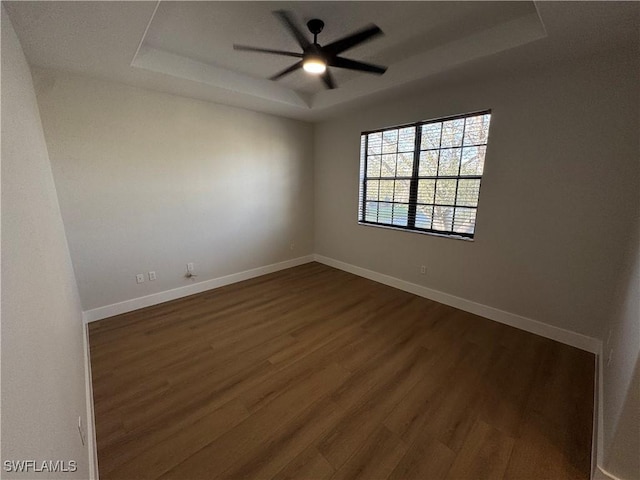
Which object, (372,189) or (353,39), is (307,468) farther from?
(372,189)

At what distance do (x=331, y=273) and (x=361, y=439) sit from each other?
9.15ft

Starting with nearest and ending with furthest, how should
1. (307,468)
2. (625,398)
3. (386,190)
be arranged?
1. (625,398)
2. (307,468)
3. (386,190)

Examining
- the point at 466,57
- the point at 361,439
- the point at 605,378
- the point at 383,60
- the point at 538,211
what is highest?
the point at 383,60

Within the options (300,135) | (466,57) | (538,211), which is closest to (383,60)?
(466,57)

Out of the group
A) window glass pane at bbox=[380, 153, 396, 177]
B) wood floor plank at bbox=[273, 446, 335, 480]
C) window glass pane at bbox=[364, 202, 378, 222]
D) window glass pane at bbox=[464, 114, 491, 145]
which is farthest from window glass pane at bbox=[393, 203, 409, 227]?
wood floor plank at bbox=[273, 446, 335, 480]

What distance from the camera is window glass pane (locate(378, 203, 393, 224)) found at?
11.9ft

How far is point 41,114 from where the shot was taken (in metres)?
2.27

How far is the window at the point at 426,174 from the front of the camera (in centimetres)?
280

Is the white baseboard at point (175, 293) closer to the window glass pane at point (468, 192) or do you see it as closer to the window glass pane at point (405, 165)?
the window glass pane at point (405, 165)

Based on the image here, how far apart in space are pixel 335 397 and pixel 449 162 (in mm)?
2671

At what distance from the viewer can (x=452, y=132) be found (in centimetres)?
288

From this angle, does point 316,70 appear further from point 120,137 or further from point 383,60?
point 120,137

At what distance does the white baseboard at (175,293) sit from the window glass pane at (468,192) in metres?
2.78

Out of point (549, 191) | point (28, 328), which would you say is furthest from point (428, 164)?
point (28, 328)
